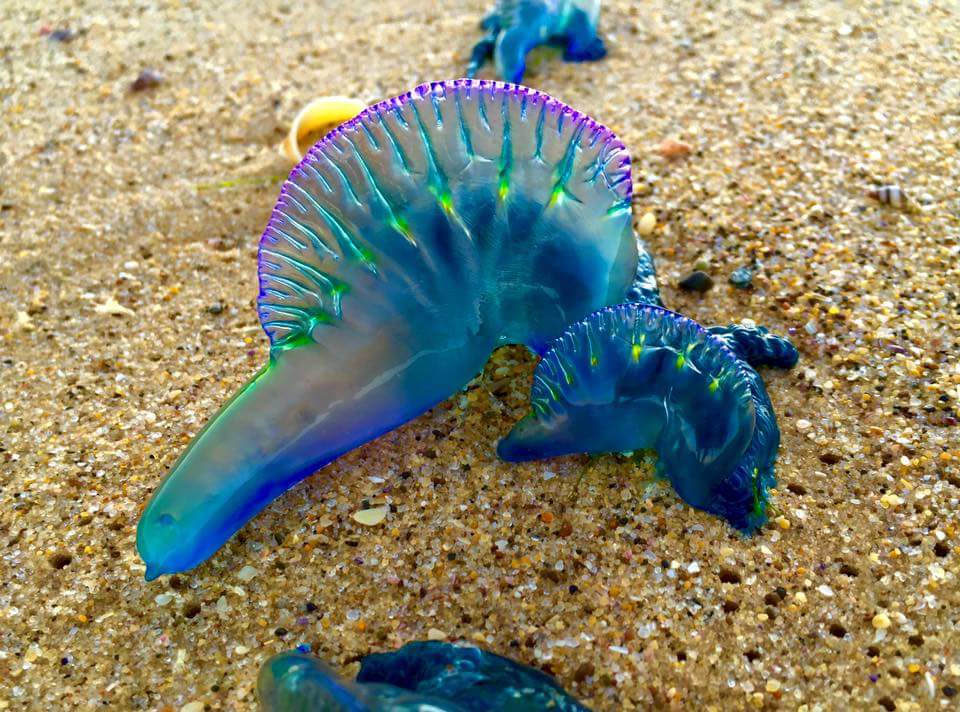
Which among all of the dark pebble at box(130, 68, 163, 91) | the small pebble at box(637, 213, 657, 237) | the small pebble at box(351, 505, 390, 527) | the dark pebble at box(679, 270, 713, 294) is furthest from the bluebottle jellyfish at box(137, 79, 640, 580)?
the dark pebble at box(130, 68, 163, 91)

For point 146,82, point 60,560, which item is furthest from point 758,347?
point 146,82

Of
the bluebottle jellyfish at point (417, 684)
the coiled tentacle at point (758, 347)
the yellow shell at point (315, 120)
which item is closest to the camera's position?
the bluebottle jellyfish at point (417, 684)

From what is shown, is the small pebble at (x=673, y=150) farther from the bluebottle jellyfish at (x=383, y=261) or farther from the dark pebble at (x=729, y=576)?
the dark pebble at (x=729, y=576)

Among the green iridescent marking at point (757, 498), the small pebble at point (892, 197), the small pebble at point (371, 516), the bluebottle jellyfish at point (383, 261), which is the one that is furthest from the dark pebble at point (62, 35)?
the green iridescent marking at point (757, 498)

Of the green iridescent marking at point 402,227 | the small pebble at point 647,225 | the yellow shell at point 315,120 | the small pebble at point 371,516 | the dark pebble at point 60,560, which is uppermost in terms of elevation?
the green iridescent marking at point 402,227

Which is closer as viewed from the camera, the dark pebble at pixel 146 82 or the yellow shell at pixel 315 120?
the yellow shell at pixel 315 120
